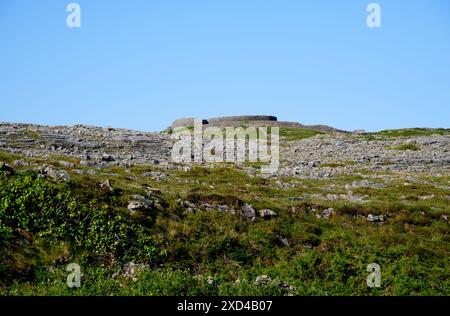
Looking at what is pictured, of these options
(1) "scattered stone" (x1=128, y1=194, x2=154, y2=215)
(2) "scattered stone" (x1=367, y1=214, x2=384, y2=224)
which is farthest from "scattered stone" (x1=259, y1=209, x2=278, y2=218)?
(1) "scattered stone" (x1=128, y1=194, x2=154, y2=215)

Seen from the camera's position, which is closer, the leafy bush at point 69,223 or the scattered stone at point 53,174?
the leafy bush at point 69,223

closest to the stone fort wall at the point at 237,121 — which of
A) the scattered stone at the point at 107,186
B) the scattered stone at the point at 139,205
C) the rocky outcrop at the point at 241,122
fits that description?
the rocky outcrop at the point at 241,122

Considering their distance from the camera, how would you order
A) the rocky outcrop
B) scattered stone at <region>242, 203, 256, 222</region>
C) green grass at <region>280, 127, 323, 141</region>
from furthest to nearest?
the rocky outcrop < green grass at <region>280, 127, 323, 141</region> < scattered stone at <region>242, 203, 256, 222</region>

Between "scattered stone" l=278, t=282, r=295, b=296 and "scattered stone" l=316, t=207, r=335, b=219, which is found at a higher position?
"scattered stone" l=316, t=207, r=335, b=219

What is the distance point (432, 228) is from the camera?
86.1 feet

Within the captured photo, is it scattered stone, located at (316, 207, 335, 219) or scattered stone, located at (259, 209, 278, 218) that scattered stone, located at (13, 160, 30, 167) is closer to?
scattered stone, located at (259, 209, 278, 218)

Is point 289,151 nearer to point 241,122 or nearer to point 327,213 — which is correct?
point 241,122

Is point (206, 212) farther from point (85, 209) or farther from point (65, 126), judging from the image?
point (65, 126)

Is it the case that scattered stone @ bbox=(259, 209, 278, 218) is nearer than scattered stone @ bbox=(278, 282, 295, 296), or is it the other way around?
scattered stone @ bbox=(278, 282, 295, 296)

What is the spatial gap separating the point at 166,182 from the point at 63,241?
1266cm

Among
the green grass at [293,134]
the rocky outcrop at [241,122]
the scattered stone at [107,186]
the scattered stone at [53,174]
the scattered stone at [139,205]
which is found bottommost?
the scattered stone at [139,205]

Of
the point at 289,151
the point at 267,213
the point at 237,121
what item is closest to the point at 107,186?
the point at 267,213

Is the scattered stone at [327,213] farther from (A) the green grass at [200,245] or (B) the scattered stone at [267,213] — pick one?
(B) the scattered stone at [267,213]
